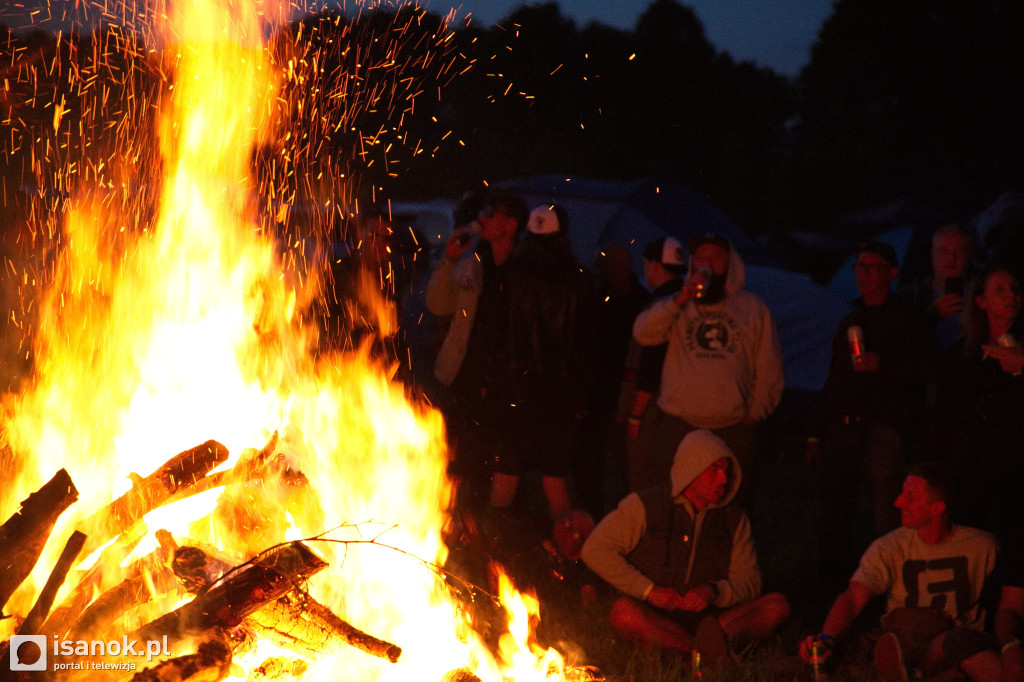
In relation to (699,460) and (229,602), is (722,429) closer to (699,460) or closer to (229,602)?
(699,460)

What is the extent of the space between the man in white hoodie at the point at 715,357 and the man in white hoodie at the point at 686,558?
0.54 meters

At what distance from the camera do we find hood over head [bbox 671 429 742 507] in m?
4.50

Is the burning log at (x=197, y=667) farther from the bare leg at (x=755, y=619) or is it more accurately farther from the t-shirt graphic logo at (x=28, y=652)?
the bare leg at (x=755, y=619)

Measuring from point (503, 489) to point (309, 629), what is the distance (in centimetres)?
176

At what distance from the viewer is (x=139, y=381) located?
481 cm

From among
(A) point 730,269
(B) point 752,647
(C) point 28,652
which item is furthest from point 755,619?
(C) point 28,652

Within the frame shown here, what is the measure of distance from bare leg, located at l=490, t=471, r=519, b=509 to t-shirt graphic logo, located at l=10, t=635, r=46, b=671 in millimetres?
2415

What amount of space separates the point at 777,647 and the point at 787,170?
31.5 metres

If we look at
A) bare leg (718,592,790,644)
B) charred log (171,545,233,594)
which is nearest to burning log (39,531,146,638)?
charred log (171,545,233,594)

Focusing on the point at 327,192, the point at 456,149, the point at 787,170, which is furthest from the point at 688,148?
the point at 327,192

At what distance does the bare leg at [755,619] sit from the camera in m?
4.55

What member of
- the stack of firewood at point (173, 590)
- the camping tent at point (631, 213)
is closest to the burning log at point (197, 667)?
the stack of firewood at point (173, 590)

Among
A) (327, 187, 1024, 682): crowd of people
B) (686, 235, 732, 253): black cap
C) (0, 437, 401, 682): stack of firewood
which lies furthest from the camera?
(686, 235, 732, 253): black cap

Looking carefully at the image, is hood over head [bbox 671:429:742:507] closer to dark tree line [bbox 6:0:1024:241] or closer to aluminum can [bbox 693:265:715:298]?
aluminum can [bbox 693:265:715:298]
